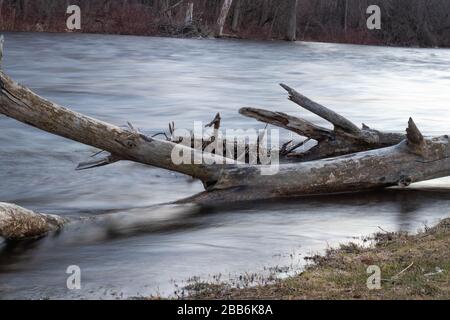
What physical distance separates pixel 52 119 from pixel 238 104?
1504 centimetres

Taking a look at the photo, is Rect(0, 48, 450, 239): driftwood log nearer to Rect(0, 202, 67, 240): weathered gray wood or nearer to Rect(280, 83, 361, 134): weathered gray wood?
Rect(0, 202, 67, 240): weathered gray wood

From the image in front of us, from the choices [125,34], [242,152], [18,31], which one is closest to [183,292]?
[242,152]

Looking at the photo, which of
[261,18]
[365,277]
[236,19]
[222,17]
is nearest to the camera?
[365,277]

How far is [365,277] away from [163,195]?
6053 millimetres

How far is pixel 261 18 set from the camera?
6400cm

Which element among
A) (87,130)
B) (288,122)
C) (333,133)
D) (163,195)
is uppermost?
(87,130)

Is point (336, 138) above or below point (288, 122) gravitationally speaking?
below

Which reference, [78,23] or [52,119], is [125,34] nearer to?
[78,23]

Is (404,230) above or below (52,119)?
below

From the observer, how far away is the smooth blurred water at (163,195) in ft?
29.3

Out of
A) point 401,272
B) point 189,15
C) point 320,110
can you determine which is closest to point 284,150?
point 320,110

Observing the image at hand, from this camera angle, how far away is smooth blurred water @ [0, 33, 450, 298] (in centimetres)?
895

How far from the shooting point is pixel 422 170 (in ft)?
41.4

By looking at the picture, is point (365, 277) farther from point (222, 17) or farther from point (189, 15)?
point (222, 17)
